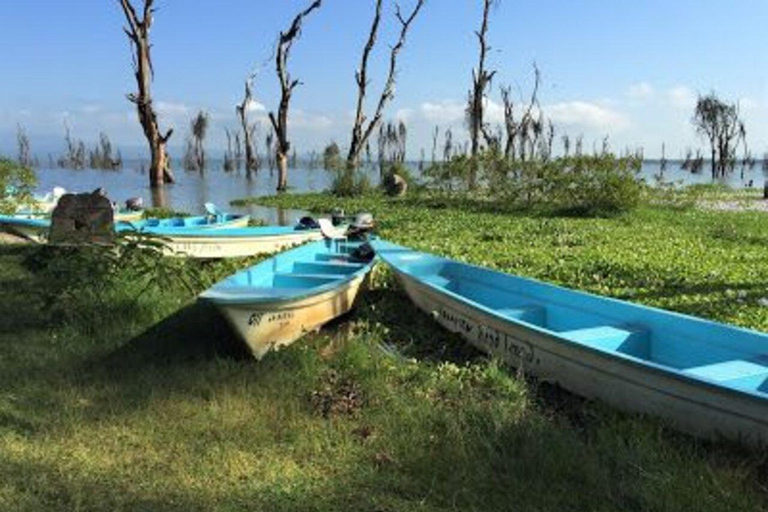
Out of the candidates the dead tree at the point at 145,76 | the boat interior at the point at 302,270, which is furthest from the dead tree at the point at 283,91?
the boat interior at the point at 302,270

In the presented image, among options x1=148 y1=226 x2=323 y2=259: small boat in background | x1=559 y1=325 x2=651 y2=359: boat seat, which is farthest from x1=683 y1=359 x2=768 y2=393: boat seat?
x1=148 y1=226 x2=323 y2=259: small boat in background

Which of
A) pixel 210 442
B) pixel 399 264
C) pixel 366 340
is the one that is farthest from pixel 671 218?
pixel 210 442

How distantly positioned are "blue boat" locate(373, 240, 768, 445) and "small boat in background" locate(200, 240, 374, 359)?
778 mm

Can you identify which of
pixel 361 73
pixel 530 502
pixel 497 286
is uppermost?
pixel 361 73

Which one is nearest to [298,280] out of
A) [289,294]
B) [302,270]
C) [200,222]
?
[302,270]

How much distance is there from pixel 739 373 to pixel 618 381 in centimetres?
78

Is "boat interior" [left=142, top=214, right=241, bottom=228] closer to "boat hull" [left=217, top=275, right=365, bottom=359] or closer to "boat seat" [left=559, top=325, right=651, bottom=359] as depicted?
"boat hull" [left=217, top=275, right=365, bottom=359]

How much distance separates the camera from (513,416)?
4.99 meters

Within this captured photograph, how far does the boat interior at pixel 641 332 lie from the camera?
5.23 metres

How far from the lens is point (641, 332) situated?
614 cm

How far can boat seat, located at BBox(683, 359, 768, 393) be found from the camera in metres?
4.98

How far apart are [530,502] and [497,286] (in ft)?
13.3

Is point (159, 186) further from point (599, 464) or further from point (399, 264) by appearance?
point (599, 464)

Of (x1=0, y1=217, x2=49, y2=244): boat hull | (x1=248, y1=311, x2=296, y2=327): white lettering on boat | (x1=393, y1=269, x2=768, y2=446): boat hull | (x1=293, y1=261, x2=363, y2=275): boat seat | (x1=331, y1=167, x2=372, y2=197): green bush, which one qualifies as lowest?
(x1=393, y1=269, x2=768, y2=446): boat hull
